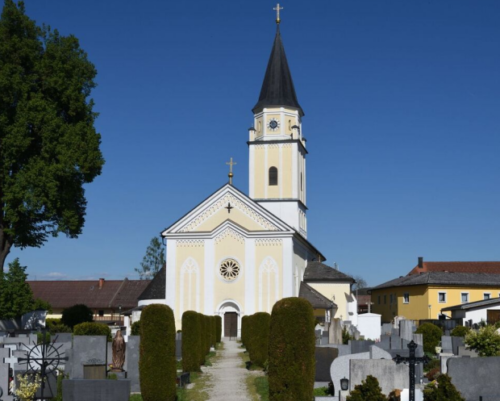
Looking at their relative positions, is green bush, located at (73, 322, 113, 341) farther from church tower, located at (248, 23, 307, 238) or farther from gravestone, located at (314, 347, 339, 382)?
church tower, located at (248, 23, 307, 238)

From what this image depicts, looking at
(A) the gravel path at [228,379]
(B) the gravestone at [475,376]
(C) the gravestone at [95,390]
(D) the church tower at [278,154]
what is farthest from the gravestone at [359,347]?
(D) the church tower at [278,154]

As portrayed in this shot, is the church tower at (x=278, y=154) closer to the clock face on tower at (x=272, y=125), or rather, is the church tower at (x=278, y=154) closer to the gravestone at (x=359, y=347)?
the clock face on tower at (x=272, y=125)

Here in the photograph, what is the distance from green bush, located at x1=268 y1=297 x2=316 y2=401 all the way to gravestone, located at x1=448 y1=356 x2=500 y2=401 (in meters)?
2.96

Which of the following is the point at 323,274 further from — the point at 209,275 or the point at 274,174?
the point at 209,275

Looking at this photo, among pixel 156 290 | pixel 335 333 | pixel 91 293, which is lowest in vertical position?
pixel 335 333

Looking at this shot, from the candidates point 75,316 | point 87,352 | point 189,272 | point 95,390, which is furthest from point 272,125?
point 95,390

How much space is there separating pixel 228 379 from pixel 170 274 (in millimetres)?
23380

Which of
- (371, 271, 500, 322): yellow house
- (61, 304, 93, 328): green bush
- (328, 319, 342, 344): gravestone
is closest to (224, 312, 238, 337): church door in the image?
(61, 304, 93, 328): green bush

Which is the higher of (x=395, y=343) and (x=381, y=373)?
(x=395, y=343)

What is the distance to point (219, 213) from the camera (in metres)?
46.1

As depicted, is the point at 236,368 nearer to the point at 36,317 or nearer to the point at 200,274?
the point at 36,317

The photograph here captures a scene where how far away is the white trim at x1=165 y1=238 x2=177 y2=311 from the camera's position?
45188 millimetres

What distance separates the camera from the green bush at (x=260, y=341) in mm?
25234

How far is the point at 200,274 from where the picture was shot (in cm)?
4531
